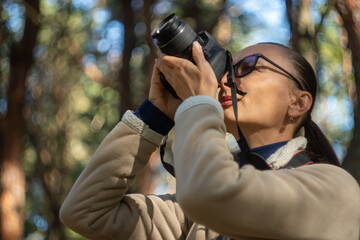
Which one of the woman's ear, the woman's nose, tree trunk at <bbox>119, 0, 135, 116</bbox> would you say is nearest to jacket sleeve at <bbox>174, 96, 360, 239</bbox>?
the woman's nose

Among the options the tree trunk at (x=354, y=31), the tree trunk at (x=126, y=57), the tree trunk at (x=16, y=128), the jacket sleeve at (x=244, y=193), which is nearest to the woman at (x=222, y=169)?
the jacket sleeve at (x=244, y=193)

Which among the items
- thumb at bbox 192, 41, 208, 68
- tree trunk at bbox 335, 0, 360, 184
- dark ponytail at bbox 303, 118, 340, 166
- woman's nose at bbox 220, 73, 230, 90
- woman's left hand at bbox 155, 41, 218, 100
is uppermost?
thumb at bbox 192, 41, 208, 68

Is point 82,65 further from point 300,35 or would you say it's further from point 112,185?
point 112,185

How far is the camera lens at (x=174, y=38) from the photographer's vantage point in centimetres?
191

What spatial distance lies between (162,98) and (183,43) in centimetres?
36

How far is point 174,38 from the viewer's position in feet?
6.27

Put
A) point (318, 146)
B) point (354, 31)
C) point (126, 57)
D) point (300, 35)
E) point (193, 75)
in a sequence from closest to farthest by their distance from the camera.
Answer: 1. point (193, 75)
2. point (318, 146)
3. point (354, 31)
4. point (300, 35)
5. point (126, 57)

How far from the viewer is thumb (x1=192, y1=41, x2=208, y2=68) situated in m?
1.83

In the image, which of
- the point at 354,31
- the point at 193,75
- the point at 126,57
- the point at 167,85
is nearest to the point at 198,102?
the point at 193,75

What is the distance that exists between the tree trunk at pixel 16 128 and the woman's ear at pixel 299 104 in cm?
498

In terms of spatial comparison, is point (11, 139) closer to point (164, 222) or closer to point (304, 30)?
point (304, 30)

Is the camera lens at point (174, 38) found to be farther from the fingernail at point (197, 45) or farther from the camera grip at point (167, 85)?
the camera grip at point (167, 85)

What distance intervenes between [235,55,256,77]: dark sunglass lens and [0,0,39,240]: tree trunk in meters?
4.94

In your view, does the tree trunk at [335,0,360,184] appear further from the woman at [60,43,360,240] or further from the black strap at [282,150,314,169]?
the black strap at [282,150,314,169]
